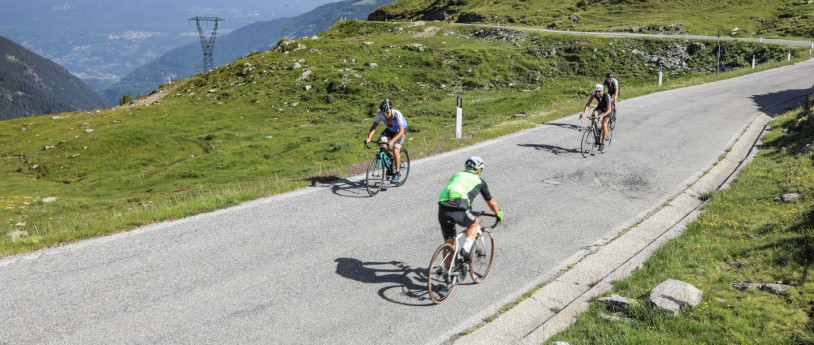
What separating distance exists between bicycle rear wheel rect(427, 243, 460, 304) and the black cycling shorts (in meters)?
0.27

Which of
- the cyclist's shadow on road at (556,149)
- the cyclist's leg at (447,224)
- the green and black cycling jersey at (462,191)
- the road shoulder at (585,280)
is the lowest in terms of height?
the road shoulder at (585,280)

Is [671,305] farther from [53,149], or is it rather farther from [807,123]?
[53,149]

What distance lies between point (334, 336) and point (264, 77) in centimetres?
4192

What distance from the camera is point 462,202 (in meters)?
6.89

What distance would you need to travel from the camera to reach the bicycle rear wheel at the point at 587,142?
50.1 ft

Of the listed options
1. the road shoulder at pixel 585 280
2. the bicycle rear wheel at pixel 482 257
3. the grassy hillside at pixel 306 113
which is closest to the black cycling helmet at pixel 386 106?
the grassy hillside at pixel 306 113

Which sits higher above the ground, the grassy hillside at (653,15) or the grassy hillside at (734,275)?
the grassy hillside at (653,15)

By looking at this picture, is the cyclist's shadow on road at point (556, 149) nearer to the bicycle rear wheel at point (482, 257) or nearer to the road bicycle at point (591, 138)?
the road bicycle at point (591, 138)

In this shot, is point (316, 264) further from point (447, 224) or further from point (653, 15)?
point (653, 15)

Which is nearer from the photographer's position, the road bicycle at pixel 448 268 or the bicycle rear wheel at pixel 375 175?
the road bicycle at pixel 448 268

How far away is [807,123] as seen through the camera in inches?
556

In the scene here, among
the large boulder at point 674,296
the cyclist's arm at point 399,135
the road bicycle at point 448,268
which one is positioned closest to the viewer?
the large boulder at point 674,296

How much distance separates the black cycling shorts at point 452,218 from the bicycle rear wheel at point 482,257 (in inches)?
17.7

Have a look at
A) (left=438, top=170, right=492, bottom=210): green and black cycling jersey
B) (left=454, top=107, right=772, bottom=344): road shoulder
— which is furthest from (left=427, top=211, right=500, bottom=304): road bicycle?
(left=454, top=107, right=772, bottom=344): road shoulder
